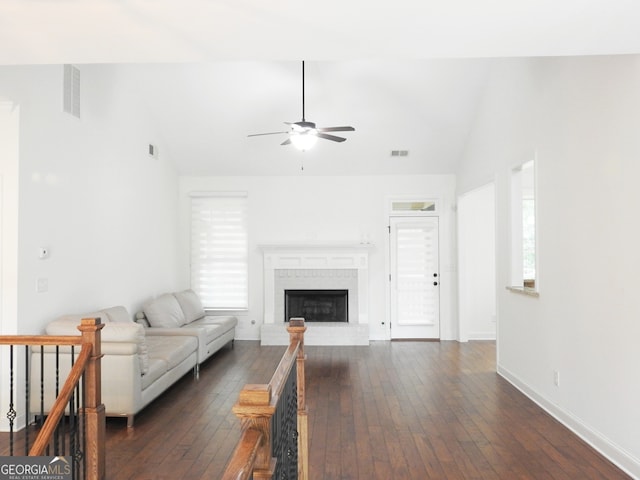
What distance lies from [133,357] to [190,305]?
309 cm

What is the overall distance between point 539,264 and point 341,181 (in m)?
4.08

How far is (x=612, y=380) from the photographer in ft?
10.8

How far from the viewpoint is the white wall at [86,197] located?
403cm

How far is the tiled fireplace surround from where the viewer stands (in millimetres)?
7688

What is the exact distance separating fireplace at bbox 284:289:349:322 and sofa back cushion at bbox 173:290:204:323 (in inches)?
57.6

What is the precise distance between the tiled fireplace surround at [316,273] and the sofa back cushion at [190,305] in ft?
3.68

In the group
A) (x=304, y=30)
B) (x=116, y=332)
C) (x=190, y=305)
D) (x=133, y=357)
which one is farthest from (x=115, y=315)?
→ (x=304, y=30)

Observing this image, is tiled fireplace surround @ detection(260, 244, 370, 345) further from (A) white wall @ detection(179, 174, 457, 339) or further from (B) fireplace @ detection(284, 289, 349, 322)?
(A) white wall @ detection(179, 174, 457, 339)

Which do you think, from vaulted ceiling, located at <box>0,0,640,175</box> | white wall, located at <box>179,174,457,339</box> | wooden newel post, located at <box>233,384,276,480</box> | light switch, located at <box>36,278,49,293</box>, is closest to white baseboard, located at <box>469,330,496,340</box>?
white wall, located at <box>179,174,457,339</box>

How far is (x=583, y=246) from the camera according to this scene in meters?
3.68

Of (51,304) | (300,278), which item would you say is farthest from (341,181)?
(51,304)

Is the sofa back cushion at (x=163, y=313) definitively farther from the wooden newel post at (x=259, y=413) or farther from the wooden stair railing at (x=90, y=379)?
the wooden newel post at (x=259, y=413)

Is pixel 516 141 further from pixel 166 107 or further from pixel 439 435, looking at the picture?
pixel 166 107

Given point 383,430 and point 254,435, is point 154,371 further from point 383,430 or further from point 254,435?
point 254,435
